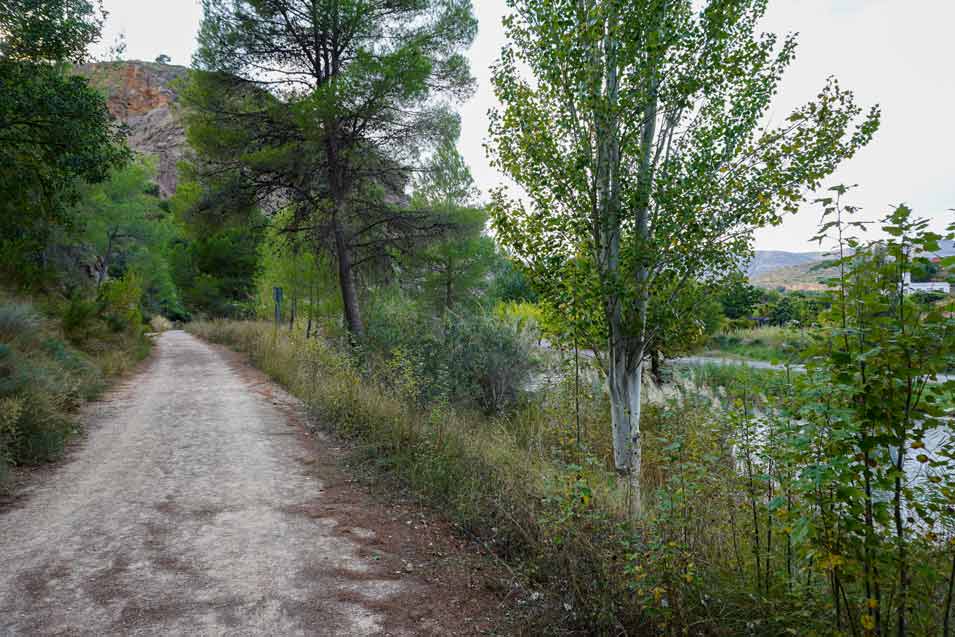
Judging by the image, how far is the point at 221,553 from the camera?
3.92 m

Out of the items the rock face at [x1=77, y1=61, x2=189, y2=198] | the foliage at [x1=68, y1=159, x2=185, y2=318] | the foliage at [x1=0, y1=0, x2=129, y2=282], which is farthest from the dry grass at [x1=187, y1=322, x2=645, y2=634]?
the rock face at [x1=77, y1=61, x2=189, y2=198]

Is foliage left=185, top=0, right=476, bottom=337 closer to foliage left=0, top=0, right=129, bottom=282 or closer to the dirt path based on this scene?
foliage left=0, top=0, right=129, bottom=282

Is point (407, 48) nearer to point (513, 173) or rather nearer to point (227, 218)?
point (227, 218)

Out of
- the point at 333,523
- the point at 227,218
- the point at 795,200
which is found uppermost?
the point at 227,218

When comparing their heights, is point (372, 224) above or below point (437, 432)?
above

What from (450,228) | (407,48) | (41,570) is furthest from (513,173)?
(450,228)

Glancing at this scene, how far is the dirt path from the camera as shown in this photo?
312 centimetres

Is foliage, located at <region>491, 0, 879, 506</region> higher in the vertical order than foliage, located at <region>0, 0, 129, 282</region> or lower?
lower

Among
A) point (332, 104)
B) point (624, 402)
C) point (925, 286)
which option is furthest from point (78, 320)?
point (925, 286)

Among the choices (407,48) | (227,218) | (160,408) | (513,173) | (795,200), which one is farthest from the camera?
(227,218)

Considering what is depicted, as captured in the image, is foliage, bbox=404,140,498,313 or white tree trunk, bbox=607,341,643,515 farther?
foliage, bbox=404,140,498,313

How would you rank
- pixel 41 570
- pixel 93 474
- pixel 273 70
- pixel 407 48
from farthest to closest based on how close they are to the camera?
pixel 273 70, pixel 407 48, pixel 93 474, pixel 41 570

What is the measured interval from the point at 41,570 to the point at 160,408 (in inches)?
253

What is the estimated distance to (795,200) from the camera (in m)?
4.58
